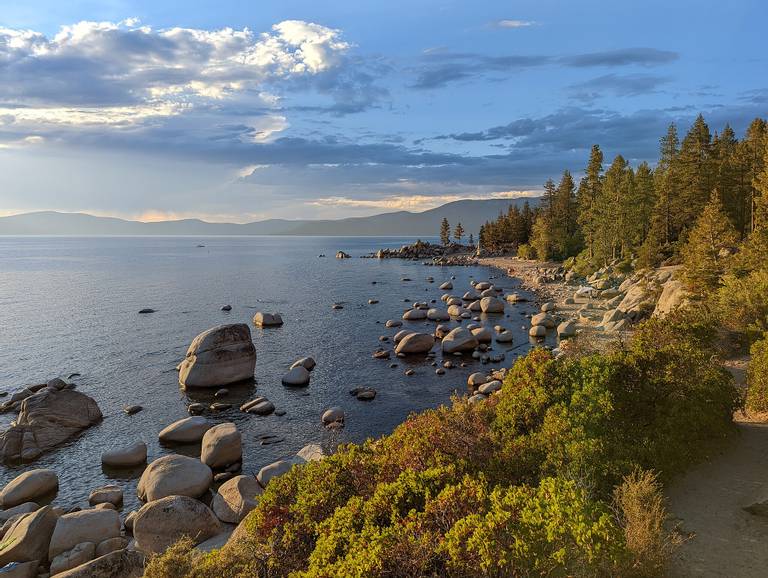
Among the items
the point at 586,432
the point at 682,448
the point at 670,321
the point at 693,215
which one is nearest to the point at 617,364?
the point at 682,448

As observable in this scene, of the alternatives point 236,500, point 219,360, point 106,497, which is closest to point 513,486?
point 236,500

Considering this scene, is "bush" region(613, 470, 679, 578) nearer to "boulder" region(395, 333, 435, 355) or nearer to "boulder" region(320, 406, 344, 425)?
"boulder" region(320, 406, 344, 425)

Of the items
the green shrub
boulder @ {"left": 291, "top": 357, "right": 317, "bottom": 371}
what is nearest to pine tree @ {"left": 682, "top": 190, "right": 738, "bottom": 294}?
boulder @ {"left": 291, "top": 357, "right": 317, "bottom": 371}

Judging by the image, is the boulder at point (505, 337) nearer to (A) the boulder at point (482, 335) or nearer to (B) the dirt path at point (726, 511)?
(A) the boulder at point (482, 335)

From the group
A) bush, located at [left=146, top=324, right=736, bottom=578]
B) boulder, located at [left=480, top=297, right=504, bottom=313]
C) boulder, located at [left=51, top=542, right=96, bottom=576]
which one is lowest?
boulder, located at [left=51, top=542, right=96, bottom=576]

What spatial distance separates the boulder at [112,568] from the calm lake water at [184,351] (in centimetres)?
566

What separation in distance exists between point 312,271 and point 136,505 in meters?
91.5

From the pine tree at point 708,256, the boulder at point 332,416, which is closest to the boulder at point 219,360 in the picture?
the boulder at point 332,416

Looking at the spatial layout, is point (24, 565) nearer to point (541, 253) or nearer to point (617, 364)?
point (617, 364)

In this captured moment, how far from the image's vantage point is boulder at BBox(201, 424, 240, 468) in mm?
21266

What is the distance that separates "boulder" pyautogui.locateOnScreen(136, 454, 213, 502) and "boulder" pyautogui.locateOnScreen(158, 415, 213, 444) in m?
3.78

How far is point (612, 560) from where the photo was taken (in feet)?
26.1

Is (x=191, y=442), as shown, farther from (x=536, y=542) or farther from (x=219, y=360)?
(x=536, y=542)

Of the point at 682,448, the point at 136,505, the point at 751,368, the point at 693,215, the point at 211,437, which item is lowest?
the point at 136,505
